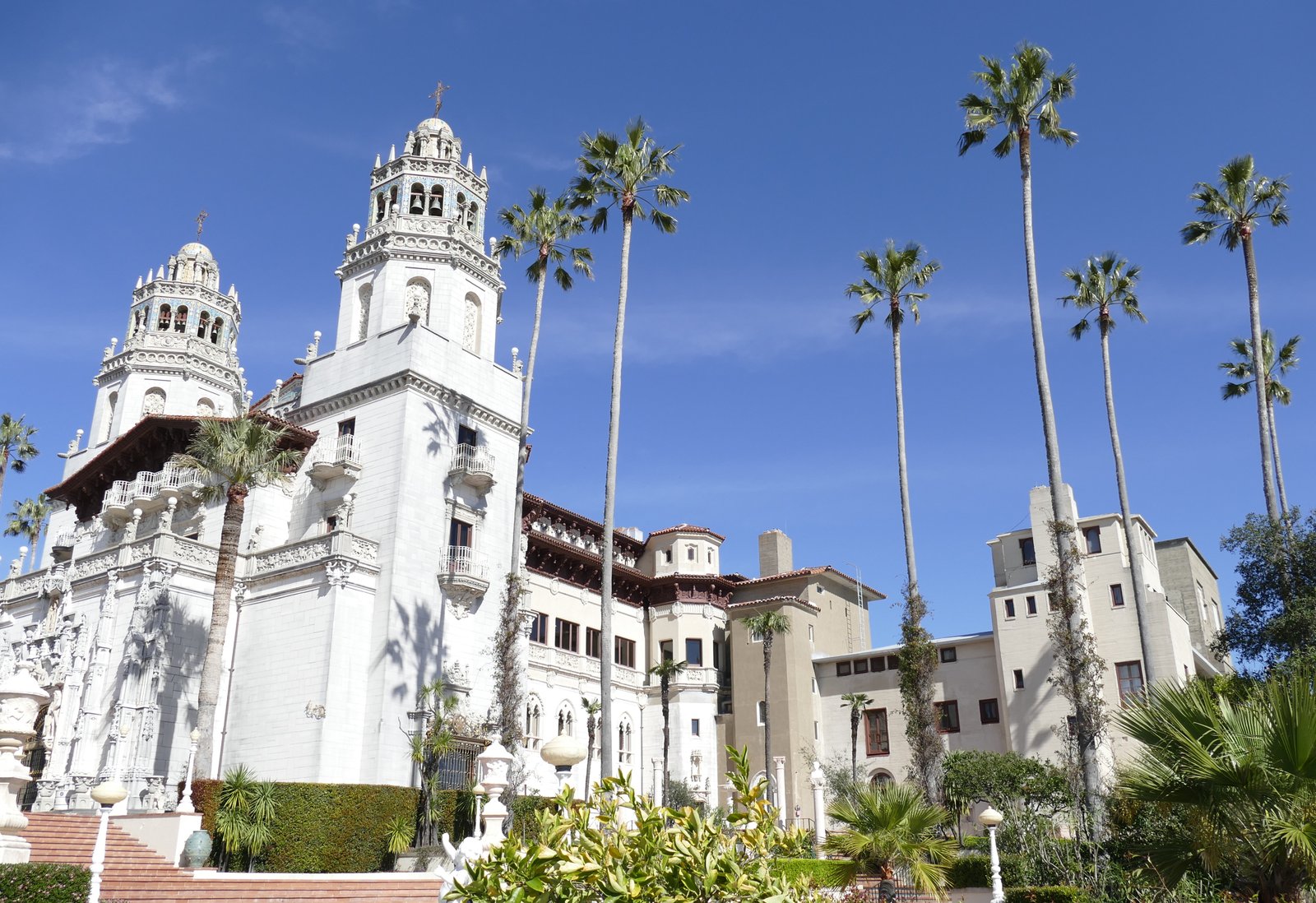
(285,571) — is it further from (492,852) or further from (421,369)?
(492,852)

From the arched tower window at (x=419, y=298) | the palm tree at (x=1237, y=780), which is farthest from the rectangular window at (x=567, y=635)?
the palm tree at (x=1237, y=780)

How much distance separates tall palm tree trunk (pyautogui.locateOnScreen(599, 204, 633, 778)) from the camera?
27.7 metres

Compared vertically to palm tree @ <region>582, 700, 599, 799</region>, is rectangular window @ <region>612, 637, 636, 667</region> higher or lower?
higher

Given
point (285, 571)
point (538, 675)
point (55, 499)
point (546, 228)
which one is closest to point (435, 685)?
point (285, 571)

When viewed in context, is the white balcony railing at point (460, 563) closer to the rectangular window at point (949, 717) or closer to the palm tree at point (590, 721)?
the palm tree at point (590, 721)

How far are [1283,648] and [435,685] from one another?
1083 inches

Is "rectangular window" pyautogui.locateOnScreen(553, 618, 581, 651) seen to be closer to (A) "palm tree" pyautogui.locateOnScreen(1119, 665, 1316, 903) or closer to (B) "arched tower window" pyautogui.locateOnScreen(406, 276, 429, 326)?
(B) "arched tower window" pyautogui.locateOnScreen(406, 276, 429, 326)

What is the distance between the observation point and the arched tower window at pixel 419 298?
3988 cm

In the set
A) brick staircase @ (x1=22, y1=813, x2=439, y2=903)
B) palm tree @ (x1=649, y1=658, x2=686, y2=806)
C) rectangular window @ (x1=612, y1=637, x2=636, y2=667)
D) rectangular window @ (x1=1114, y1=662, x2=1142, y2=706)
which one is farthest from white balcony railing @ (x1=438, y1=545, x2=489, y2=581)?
rectangular window @ (x1=1114, y1=662, x2=1142, y2=706)

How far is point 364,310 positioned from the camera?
40.8 m

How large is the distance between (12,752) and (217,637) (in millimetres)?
11749

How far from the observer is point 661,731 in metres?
49.1

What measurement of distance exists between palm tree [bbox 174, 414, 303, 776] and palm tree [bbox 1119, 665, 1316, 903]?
973 inches

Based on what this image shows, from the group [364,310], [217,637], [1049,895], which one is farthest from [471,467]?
[1049,895]
